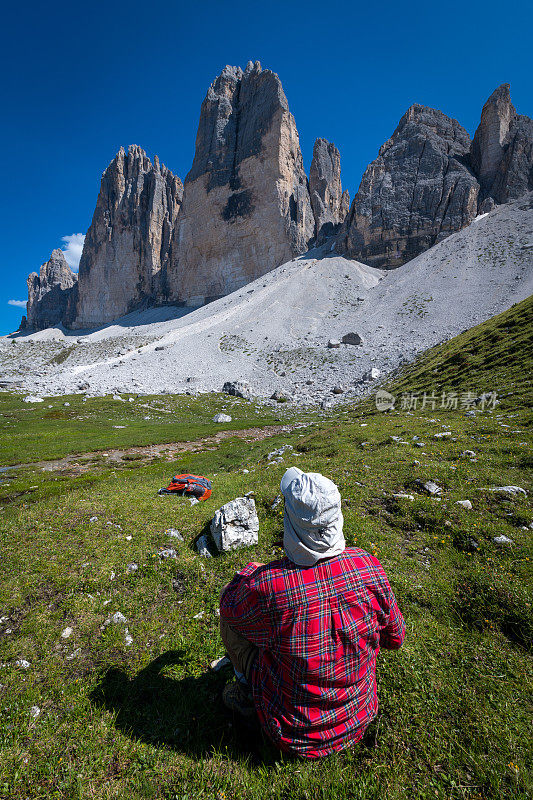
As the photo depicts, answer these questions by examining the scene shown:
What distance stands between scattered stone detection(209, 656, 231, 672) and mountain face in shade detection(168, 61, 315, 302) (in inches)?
3870

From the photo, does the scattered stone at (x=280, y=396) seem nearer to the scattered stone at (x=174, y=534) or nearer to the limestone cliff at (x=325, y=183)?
the scattered stone at (x=174, y=534)

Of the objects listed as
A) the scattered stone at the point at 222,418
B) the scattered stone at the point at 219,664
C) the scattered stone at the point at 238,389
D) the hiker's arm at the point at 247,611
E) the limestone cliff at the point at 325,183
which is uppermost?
the limestone cliff at the point at 325,183

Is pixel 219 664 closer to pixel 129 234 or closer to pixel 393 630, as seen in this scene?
pixel 393 630

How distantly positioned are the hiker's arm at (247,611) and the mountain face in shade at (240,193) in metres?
98.5

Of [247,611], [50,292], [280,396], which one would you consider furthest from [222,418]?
[50,292]

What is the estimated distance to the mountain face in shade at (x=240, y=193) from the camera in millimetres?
93062

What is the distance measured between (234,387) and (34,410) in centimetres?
1997

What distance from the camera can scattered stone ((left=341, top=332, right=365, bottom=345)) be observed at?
1922 inches

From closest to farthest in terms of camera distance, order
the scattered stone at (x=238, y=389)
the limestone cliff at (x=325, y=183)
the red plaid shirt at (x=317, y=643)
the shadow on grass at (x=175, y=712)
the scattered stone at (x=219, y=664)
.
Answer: the red plaid shirt at (x=317, y=643) < the shadow on grass at (x=175, y=712) < the scattered stone at (x=219, y=664) < the scattered stone at (x=238, y=389) < the limestone cliff at (x=325, y=183)

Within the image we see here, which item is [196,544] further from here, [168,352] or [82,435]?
[168,352]

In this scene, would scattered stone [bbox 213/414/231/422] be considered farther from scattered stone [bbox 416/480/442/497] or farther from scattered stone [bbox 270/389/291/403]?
scattered stone [bbox 416/480/442/497]

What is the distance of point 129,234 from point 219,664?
15613 centimetres

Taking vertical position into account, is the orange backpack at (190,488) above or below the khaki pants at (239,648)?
below

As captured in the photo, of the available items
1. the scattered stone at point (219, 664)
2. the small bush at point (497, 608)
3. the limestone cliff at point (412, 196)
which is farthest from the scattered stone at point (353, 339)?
the scattered stone at point (219, 664)
